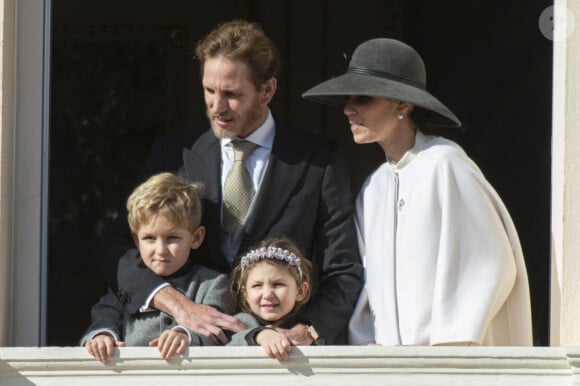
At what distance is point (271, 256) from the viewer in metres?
4.73

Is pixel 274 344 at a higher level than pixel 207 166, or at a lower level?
lower

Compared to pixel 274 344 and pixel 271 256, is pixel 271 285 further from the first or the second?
pixel 274 344

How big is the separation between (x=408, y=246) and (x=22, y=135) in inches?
48.5

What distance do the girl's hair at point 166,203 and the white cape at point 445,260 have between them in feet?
1.87

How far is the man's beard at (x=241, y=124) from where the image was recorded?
4.90m

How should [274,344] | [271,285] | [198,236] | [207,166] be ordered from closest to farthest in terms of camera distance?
[274,344]
[271,285]
[198,236]
[207,166]

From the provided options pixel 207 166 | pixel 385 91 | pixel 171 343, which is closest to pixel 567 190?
pixel 385 91

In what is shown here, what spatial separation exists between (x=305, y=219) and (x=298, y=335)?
384 mm

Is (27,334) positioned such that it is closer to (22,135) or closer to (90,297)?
(22,135)

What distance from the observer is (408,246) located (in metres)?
4.77

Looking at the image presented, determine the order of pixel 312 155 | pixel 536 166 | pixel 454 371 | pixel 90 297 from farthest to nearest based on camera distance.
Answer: pixel 90 297 → pixel 536 166 → pixel 312 155 → pixel 454 371

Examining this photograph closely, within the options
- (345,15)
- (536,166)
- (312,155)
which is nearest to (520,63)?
(536,166)

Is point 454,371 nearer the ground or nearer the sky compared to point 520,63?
nearer the ground

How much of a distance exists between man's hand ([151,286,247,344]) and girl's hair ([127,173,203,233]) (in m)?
0.21
